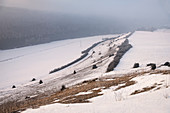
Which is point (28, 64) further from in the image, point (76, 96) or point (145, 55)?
point (76, 96)

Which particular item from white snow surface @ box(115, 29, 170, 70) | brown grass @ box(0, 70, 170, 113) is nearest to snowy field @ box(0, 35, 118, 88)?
white snow surface @ box(115, 29, 170, 70)

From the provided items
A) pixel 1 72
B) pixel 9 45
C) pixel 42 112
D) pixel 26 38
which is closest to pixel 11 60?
pixel 1 72

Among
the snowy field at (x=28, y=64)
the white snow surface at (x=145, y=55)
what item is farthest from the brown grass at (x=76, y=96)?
the snowy field at (x=28, y=64)

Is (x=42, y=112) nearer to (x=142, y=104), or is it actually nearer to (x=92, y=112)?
(x=92, y=112)

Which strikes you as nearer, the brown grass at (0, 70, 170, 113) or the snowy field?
the brown grass at (0, 70, 170, 113)

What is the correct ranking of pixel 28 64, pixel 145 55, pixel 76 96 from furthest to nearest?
pixel 28 64 < pixel 145 55 < pixel 76 96

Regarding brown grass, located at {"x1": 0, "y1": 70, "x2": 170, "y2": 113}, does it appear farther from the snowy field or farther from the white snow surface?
the snowy field

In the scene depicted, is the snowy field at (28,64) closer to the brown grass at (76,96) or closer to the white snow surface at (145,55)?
the white snow surface at (145,55)

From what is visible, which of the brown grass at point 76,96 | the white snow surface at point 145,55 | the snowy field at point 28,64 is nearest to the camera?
the brown grass at point 76,96

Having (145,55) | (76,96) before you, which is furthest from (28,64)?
(76,96)

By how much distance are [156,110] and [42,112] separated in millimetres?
6534

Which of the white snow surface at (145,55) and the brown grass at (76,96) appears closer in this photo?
the brown grass at (76,96)

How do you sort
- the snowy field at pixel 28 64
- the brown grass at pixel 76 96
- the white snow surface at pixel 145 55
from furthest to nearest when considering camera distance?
the snowy field at pixel 28 64 → the white snow surface at pixel 145 55 → the brown grass at pixel 76 96

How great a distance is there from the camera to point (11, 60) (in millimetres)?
117688
